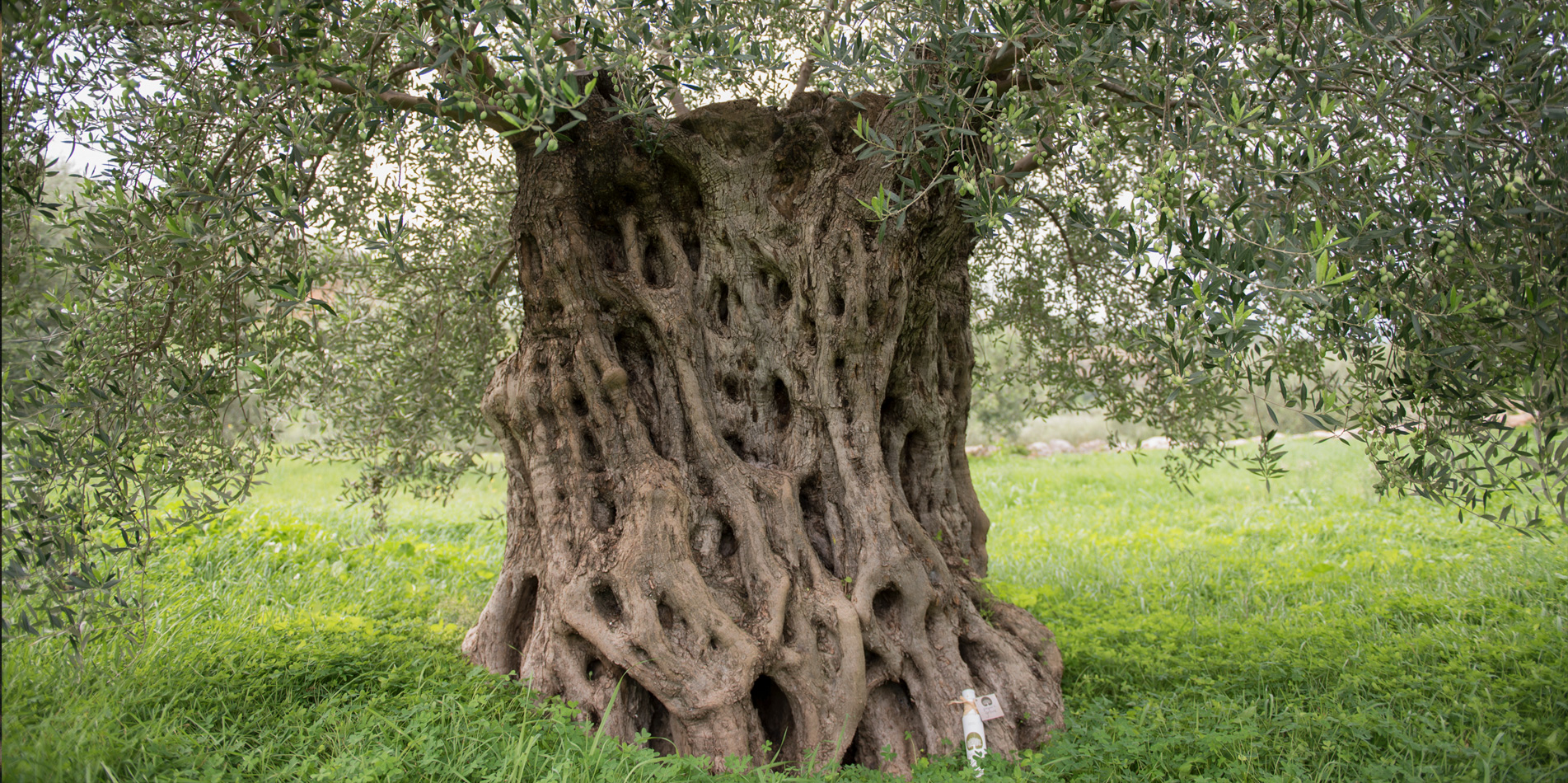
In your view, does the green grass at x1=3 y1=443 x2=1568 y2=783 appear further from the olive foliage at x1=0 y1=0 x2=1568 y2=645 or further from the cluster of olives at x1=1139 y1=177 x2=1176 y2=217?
the cluster of olives at x1=1139 y1=177 x2=1176 y2=217

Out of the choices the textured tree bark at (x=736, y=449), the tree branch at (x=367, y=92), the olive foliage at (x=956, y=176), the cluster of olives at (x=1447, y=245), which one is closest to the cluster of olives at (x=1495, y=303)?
the olive foliage at (x=956, y=176)

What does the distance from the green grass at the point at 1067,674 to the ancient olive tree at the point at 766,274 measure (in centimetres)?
39

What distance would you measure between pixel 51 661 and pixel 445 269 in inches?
144

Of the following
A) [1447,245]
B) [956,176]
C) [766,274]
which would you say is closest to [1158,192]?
[956,176]

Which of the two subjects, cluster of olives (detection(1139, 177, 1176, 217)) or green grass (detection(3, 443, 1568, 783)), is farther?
green grass (detection(3, 443, 1568, 783))

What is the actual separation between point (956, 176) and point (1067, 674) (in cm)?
343

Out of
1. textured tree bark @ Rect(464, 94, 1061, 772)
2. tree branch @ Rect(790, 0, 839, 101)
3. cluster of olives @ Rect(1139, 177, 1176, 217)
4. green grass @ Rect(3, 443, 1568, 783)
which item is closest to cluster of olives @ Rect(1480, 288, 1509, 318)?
cluster of olives @ Rect(1139, 177, 1176, 217)

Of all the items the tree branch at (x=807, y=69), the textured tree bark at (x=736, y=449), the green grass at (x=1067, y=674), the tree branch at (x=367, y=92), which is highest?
the tree branch at (x=807, y=69)

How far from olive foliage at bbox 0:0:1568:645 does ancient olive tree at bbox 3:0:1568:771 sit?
→ 3cm

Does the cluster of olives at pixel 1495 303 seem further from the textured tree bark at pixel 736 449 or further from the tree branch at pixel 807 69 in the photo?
the tree branch at pixel 807 69

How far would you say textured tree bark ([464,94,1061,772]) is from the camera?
4.50 meters

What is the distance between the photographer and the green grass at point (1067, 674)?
3.76 meters

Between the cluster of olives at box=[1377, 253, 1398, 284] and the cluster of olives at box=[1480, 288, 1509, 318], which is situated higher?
the cluster of olives at box=[1377, 253, 1398, 284]

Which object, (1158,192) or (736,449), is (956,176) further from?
(736,449)
